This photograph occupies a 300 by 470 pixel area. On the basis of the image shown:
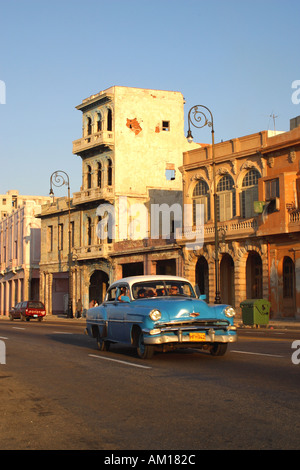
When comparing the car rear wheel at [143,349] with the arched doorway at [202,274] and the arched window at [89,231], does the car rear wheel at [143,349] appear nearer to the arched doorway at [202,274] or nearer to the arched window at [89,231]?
the arched doorway at [202,274]

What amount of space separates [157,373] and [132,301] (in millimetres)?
2990

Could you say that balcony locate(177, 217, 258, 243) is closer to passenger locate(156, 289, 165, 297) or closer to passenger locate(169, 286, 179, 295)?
passenger locate(169, 286, 179, 295)

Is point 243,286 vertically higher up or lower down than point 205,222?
lower down

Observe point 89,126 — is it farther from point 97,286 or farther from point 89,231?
point 97,286

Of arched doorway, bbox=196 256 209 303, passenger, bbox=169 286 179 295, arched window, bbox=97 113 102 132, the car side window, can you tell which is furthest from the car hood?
arched window, bbox=97 113 102 132

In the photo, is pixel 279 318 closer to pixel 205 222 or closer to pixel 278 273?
pixel 278 273

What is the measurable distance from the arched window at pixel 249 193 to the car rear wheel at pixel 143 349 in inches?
1109

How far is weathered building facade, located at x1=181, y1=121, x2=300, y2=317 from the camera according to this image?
37.7 m

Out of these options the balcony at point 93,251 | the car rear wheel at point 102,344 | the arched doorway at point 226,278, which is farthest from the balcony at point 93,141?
the car rear wheel at point 102,344

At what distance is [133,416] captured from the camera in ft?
25.1

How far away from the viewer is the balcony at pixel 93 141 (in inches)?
2200

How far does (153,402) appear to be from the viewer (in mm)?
8531

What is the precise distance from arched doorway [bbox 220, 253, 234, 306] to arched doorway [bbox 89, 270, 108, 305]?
636 inches

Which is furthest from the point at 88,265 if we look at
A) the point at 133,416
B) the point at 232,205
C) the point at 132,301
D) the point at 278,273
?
the point at 133,416
